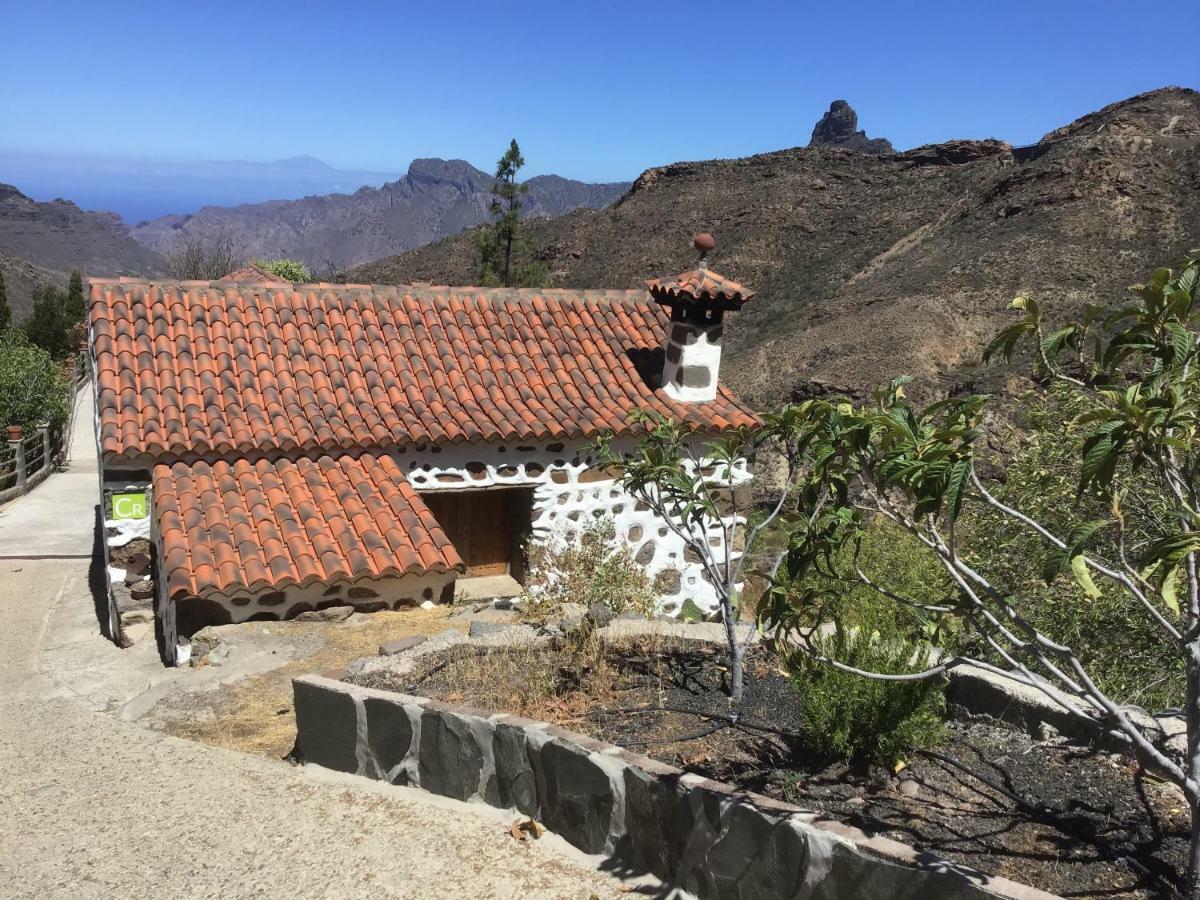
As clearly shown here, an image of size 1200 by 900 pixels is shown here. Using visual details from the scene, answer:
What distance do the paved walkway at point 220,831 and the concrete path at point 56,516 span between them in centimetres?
748

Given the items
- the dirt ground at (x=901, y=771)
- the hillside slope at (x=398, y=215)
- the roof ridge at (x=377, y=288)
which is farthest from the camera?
the hillside slope at (x=398, y=215)

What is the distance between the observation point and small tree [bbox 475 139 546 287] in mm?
30000

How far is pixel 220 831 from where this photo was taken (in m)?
4.86

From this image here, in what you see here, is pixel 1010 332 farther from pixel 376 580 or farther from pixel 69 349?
pixel 69 349

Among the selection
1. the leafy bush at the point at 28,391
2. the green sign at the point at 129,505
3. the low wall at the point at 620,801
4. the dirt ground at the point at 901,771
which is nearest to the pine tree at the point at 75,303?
the leafy bush at the point at 28,391

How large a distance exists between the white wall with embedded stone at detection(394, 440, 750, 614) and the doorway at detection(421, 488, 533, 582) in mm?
406

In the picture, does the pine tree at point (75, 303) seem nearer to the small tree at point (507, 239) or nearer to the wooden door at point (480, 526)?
the small tree at point (507, 239)

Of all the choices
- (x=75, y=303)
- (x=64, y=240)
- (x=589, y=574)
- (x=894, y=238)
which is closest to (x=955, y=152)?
(x=894, y=238)

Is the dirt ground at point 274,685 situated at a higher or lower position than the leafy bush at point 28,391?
lower

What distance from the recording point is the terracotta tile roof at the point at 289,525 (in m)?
7.48

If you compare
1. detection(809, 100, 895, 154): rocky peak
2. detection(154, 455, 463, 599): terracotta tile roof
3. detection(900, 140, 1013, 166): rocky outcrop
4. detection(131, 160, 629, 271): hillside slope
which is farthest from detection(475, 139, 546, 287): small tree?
detection(131, 160, 629, 271): hillside slope

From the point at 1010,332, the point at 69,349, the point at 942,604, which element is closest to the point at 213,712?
the point at 942,604

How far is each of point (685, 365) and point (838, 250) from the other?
35830 mm

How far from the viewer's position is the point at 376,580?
7.95m
